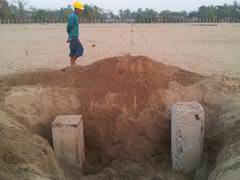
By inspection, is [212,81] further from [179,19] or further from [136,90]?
[179,19]

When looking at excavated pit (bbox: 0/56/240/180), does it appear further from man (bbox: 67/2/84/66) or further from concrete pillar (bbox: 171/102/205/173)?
man (bbox: 67/2/84/66)

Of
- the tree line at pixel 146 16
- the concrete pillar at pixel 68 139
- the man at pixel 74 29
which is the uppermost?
the tree line at pixel 146 16

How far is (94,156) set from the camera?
5.75m

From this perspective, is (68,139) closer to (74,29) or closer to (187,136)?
(187,136)

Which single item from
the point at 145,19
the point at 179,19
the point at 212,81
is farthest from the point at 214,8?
the point at 212,81

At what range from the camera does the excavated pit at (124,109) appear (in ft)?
17.5

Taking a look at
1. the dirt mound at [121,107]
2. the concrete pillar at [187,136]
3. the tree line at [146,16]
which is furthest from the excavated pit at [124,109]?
the tree line at [146,16]

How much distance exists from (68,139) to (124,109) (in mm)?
1335

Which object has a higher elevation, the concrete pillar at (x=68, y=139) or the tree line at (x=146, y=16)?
the tree line at (x=146, y=16)

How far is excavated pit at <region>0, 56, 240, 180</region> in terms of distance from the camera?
5.32 metres

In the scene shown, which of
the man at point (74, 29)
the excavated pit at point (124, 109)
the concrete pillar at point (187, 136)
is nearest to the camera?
the concrete pillar at point (187, 136)

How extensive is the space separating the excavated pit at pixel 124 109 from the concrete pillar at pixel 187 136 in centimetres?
17

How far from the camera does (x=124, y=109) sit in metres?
5.92

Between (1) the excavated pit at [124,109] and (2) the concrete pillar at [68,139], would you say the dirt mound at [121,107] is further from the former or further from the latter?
(2) the concrete pillar at [68,139]
